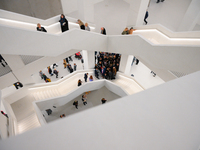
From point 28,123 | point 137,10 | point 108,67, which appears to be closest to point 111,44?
point 108,67

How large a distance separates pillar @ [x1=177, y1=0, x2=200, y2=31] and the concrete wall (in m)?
12.5

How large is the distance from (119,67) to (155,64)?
197 inches

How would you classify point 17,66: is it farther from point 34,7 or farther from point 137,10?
point 137,10

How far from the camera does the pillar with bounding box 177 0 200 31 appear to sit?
30.2 ft

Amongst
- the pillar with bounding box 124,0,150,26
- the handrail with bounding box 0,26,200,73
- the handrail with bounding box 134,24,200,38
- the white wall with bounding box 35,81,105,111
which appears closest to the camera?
the handrail with bounding box 0,26,200,73

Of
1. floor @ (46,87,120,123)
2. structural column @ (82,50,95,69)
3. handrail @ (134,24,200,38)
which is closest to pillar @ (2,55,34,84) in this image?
structural column @ (82,50,95,69)

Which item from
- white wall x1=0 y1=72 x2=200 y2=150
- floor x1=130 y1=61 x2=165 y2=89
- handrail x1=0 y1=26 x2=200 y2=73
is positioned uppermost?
white wall x1=0 y1=72 x2=200 y2=150

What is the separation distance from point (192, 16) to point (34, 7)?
47.7 ft

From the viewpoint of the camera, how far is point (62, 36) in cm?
644

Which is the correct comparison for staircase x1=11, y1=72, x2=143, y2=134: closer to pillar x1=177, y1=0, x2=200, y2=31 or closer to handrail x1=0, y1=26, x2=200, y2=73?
handrail x1=0, y1=26, x2=200, y2=73

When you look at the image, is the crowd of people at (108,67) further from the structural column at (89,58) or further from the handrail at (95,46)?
the handrail at (95,46)

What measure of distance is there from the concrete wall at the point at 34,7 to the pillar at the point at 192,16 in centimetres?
1248

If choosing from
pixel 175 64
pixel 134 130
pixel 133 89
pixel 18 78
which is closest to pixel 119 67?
pixel 133 89

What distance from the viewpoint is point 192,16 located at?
9.59 m
